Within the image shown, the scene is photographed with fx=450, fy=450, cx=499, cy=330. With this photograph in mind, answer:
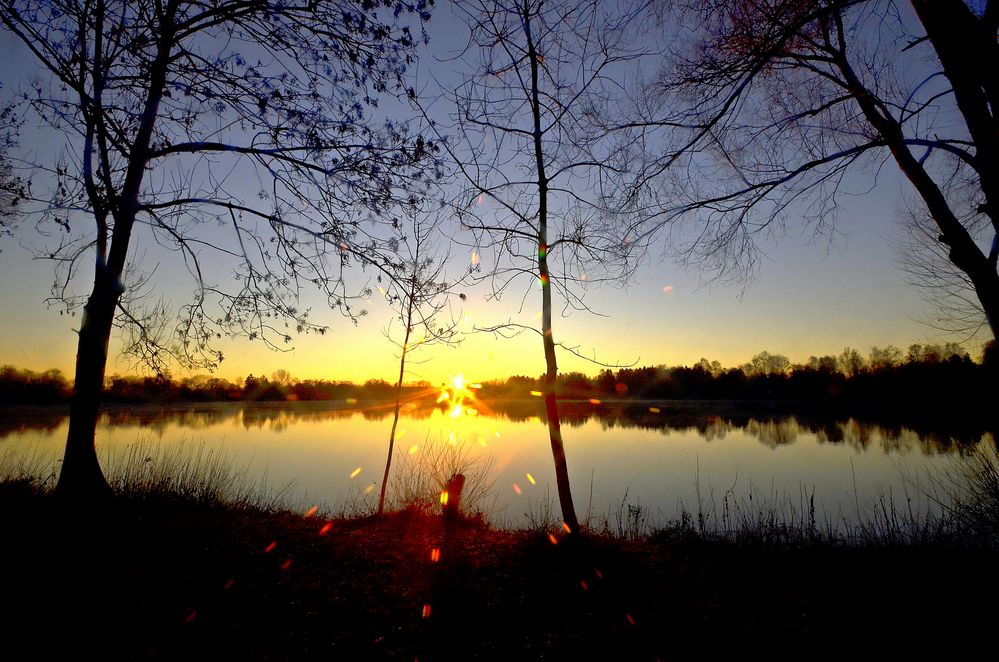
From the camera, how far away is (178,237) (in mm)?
6094

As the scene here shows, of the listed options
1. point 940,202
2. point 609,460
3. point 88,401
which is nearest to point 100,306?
point 88,401

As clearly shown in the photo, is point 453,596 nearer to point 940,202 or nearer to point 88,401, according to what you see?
point 88,401

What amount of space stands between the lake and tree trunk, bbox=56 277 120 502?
406cm

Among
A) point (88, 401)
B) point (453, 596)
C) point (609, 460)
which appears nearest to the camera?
point (453, 596)

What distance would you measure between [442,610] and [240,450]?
16.1 meters

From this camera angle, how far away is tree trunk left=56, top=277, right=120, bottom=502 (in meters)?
5.08

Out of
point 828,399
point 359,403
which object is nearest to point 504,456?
point 359,403

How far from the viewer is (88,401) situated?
5.30 meters

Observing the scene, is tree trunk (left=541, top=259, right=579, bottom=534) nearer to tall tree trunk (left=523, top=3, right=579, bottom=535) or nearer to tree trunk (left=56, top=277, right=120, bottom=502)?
tall tree trunk (left=523, top=3, right=579, bottom=535)

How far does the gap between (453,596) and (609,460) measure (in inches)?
549

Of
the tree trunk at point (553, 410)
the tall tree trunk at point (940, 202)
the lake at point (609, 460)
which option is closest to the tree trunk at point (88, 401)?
the lake at point (609, 460)

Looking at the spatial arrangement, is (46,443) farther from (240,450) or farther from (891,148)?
(891,148)

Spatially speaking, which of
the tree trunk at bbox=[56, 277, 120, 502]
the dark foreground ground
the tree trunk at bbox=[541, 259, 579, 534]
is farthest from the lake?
the tree trunk at bbox=[56, 277, 120, 502]

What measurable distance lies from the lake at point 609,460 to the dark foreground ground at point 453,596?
263 cm
